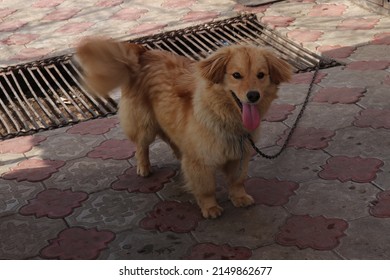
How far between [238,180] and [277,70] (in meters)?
0.78

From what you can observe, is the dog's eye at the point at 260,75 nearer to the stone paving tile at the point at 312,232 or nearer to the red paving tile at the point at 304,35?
the stone paving tile at the point at 312,232

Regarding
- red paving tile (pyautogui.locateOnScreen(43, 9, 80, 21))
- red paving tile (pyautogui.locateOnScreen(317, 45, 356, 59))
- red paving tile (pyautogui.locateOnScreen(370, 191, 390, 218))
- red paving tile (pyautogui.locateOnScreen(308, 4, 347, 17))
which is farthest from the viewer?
red paving tile (pyautogui.locateOnScreen(43, 9, 80, 21))

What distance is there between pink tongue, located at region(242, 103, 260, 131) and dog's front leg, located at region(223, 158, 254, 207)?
1.24ft

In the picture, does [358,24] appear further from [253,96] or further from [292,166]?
[253,96]

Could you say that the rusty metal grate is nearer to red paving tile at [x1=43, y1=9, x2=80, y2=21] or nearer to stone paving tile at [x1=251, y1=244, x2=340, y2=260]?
red paving tile at [x1=43, y1=9, x2=80, y2=21]

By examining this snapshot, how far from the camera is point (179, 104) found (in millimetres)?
3754

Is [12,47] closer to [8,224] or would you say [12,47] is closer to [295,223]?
[8,224]

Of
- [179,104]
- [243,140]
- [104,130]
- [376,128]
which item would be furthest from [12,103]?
[376,128]

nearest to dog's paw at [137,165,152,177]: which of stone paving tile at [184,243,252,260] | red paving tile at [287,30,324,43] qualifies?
stone paving tile at [184,243,252,260]

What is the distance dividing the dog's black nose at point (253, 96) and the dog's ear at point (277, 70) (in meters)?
0.21

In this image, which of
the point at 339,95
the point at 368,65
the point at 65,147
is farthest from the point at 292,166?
the point at 368,65

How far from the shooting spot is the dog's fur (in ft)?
11.1

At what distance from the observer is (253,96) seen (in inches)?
129

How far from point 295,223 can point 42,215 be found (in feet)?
5.29
